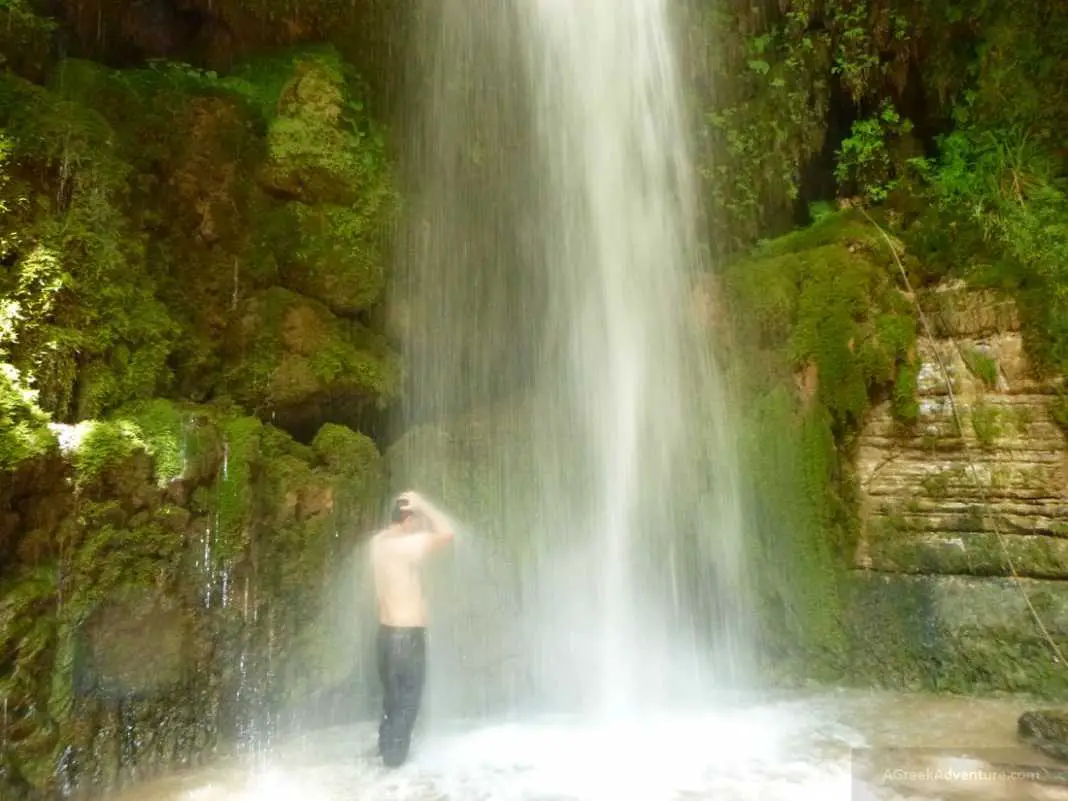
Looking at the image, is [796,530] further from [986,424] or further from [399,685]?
[399,685]

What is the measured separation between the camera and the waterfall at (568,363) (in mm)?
6750

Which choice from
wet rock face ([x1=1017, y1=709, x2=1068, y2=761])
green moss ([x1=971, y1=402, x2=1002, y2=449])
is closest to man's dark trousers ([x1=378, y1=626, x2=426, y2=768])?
wet rock face ([x1=1017, y1=709, x2=1068, y2=761])

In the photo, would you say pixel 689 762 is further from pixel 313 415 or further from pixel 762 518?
pixel 313 415

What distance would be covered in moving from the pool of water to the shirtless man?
0.75ft

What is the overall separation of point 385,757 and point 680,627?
3.30 m

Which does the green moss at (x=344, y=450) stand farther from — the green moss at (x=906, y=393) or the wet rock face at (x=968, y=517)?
the green moss at (x=906, y=393)

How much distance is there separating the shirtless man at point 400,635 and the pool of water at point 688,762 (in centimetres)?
23

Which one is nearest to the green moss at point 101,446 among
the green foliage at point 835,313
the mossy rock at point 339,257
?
the mossy rock at point 339,257

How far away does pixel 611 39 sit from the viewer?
892 cm

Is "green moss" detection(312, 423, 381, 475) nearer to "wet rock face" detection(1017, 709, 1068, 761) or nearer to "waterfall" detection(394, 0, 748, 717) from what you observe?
"waterfall" detection(394, 0, 748, 717)

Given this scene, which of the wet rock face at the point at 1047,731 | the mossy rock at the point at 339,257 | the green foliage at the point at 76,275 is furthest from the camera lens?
the mossy rock at the point at 339,257

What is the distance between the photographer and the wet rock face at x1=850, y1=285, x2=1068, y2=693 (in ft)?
20.3

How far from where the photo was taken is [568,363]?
8008 millimetres

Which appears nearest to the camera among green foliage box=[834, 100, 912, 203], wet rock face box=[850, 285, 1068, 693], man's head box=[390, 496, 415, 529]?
man's head box=[390, 496, 415, 529]
